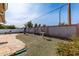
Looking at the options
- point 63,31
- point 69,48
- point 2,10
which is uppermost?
point 2,10

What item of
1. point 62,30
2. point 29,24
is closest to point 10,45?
point 29,24

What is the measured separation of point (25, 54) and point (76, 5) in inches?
27.8

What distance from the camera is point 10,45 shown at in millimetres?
1803

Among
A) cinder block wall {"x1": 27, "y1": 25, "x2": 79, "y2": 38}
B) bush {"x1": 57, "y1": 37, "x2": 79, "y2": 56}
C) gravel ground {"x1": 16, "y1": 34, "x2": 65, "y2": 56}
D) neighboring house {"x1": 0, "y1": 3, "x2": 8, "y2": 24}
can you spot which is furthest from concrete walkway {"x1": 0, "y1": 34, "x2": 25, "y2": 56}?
bush {"x1": 57, "y1": 37, "x2": 79, "y2": 56}

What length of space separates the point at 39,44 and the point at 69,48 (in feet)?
0.99

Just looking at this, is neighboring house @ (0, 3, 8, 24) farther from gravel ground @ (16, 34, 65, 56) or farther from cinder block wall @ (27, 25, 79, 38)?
cinder block wall @ (27, 25, 79, 38)

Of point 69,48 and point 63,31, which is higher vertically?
point 63,31

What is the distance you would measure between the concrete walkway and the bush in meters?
0.38

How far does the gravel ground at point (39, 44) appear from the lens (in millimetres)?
1776

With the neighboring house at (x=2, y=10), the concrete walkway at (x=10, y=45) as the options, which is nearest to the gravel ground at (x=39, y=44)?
the concrete walkway at (x=10, y=45)

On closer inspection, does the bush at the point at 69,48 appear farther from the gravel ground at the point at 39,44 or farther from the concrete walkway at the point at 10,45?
the concrete walkway at the point at 10,45

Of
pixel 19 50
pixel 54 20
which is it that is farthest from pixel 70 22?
pixel 19 50

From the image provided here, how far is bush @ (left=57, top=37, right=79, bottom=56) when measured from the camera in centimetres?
176

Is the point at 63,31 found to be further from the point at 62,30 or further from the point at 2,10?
the point at 2,10
